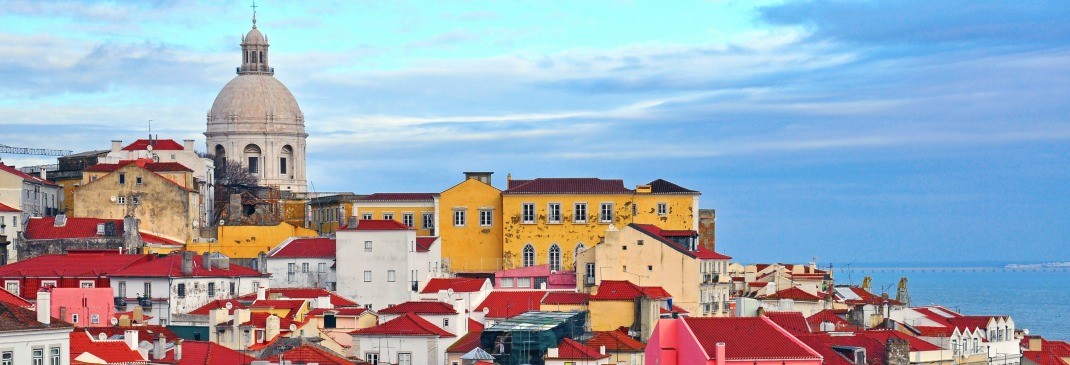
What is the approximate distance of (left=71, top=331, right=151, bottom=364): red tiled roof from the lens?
4864 cm

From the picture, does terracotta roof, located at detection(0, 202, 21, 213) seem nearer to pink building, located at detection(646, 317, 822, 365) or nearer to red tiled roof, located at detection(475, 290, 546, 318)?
red tiled roof, located at detection(475, 290, 546, 318)

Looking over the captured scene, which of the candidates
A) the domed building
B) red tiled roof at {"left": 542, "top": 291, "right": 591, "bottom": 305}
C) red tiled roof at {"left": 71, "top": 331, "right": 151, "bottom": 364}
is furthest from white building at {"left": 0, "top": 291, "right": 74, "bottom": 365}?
the domed building

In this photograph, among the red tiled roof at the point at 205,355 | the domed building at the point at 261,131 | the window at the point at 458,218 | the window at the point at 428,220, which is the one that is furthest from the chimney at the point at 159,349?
the domed building at the point at 261,131

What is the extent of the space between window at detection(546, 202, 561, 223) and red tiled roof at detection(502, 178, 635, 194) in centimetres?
66

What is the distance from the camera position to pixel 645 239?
253ft

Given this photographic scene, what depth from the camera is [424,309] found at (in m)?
66.4

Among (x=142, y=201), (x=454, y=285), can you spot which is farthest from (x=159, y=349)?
(x=142, y=201)

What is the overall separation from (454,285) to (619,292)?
8.66 meters

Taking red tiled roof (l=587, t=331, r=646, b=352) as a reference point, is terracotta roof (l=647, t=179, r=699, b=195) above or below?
above

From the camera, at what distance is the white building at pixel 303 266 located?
272 feet

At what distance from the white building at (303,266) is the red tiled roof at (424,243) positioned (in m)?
3.68

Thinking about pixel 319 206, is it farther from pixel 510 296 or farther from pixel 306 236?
pixel 510 296

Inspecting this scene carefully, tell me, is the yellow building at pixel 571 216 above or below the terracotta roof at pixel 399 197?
below

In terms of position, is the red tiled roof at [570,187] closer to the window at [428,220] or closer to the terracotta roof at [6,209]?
the window at [428,220]
